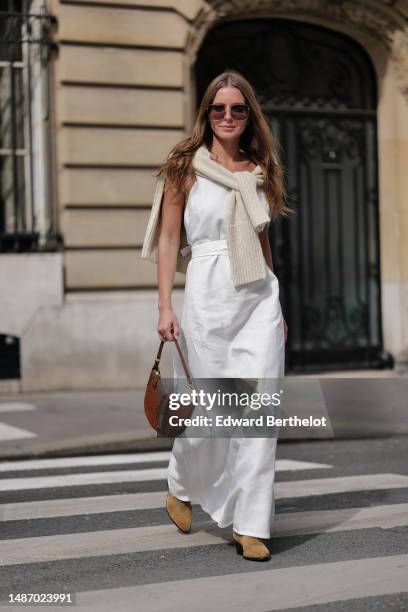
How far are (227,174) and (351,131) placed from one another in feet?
31.7

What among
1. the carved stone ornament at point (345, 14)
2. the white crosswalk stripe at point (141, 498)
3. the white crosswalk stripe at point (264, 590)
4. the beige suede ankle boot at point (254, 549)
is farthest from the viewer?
the carved stone ornament at point (345, 14)

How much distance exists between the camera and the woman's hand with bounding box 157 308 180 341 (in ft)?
15.8

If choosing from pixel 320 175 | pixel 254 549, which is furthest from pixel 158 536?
pixel 320 175

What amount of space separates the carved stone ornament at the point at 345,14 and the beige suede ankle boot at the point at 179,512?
8.41 meters

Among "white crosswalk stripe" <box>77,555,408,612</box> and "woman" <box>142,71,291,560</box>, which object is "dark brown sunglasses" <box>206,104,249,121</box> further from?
"white crosswalk stripe" <box>77,555,408,612</box>

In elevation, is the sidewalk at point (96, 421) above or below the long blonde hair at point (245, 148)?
below

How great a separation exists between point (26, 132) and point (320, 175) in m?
3.59

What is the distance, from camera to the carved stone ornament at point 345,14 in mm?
12898

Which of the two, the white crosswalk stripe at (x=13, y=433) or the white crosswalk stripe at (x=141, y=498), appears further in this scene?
the white crosswalk stripe at (x=13, y=433)

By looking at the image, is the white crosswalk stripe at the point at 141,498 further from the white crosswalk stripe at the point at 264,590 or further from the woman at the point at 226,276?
the white crosswalk stripe at the point at 264,590

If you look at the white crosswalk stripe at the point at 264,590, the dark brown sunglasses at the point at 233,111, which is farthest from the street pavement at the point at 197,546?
the dark brown sunglasses at the point at 233,111

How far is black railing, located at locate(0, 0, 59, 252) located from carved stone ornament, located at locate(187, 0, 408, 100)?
5.51 ft

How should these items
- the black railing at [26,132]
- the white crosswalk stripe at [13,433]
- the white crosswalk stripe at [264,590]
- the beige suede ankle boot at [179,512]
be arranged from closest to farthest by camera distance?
the white crosswalk stripe at [264,590]
the beige suede ankle boot at [179,512]
the white crosswalk stripe at [13,433]
the black railing at [26,132]

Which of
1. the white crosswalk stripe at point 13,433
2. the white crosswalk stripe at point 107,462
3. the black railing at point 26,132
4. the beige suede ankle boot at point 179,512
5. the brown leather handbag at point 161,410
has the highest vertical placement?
the black railing at point 26,132
